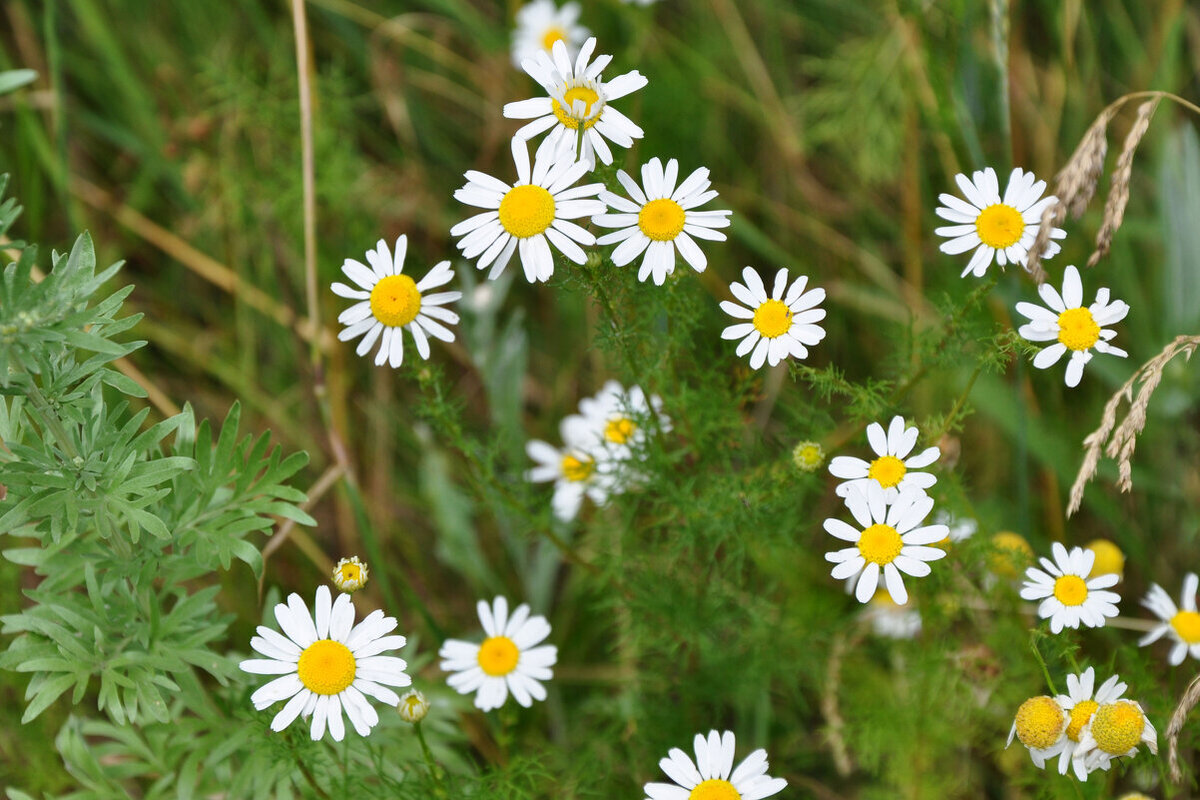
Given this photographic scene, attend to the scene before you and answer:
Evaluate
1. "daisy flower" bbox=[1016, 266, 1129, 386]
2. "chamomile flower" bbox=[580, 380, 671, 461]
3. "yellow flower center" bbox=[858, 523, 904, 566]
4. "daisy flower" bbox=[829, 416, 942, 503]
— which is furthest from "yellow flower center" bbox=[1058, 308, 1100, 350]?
"chamomile flower" bbox=[580, 380, 671, 461]

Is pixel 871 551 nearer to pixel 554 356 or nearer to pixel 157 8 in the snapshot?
pixel 554 356

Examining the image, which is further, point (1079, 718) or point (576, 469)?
point (576, 469)

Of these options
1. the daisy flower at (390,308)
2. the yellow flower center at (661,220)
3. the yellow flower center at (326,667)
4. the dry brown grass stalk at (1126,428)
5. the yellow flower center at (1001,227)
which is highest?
the yellow flower center at (1001,227)

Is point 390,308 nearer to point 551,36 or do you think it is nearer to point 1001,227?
point 1001,227

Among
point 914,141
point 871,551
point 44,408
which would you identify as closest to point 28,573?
point 44,408

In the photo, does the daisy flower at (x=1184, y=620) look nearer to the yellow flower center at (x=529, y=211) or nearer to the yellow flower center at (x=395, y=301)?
the yellow flower center at (x=529, y=211)

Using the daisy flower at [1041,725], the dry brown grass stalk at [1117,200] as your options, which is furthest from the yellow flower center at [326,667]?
the dry brown grass stalk at [1117,200]

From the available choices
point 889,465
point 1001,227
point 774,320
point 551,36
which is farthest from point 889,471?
point 551,36
